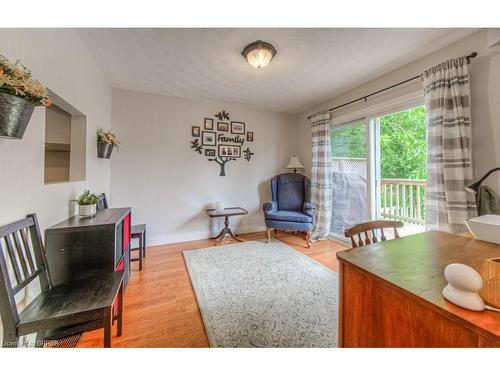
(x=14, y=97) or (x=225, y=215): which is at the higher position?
(x=14, y=97)

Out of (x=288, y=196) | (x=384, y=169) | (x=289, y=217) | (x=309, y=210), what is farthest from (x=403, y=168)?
(x=288, y=196)

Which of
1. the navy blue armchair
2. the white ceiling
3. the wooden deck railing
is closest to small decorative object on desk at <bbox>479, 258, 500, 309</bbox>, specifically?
the white ceiling

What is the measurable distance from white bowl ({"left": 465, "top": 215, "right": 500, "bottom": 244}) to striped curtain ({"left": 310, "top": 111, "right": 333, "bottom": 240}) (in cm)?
209

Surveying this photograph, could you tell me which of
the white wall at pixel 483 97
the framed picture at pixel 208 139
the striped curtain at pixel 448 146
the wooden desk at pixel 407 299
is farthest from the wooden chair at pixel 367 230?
the framed picture at pixel 208 139

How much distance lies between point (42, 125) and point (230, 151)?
248 cm

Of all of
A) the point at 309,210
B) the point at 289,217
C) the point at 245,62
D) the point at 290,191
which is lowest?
the point at 289,217

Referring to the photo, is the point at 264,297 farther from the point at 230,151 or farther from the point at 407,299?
the point at 230,151

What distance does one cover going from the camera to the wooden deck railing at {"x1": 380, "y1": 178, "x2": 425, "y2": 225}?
2.46 metres

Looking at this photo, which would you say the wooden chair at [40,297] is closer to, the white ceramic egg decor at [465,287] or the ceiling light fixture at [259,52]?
the white ceramic egg decor at [465,287]

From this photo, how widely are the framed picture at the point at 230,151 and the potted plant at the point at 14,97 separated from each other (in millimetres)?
2605

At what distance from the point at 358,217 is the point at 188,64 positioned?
3.02 metres

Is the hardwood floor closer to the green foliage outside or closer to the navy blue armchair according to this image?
the navy blue armchair

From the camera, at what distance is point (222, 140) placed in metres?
3.47
